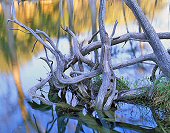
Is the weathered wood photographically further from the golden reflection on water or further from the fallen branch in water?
the golden reflection on water

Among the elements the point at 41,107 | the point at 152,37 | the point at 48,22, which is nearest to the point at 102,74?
the point at 41,107

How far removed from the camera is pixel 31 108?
583cm

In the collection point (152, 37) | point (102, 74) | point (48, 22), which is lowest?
point (48, 22)

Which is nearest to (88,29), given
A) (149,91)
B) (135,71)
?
(135,71)

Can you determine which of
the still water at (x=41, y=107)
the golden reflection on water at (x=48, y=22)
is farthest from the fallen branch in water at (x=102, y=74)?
the golden reflection on water at (x=48, y=22)

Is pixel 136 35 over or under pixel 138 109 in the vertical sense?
over

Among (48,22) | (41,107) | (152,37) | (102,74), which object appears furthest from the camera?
(48,22)

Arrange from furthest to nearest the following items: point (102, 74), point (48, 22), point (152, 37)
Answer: point (48, 22) → point (102, 74) → point (152, 37)

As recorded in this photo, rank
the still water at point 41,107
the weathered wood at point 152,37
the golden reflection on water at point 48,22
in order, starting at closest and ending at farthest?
the weathered wood at point 152,37 < the still water at point 41,107 < the golden reflection on water at point 48,22

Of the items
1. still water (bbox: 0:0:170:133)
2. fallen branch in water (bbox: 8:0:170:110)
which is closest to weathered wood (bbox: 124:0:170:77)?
fallen branch in water (bbox: 8:0:170:110)

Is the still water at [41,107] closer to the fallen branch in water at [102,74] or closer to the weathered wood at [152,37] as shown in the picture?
the fallen branch in water at [102,74]

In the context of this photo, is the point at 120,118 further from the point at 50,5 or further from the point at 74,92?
the point at 50,5

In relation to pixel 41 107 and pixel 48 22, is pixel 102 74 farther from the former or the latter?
pixel 48 22

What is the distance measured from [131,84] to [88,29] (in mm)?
10928
